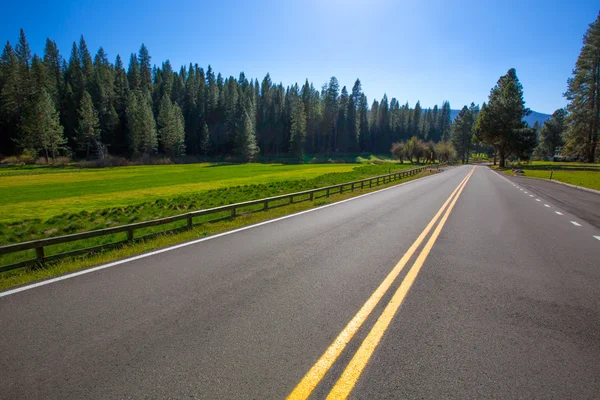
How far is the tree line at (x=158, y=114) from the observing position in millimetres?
65438

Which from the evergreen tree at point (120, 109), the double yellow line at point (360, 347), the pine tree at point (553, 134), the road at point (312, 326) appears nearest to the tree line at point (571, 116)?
the pine tree at point (553, 134)

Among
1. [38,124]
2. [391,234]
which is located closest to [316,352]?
[391,234]

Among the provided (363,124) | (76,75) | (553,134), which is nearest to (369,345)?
(76,75)

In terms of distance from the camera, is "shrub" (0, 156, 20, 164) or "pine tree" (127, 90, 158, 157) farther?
"pine tree" (127, 90, 158, 157)

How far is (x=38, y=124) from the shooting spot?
5725 centimetres

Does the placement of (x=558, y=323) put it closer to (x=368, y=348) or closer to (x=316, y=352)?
(x=368, y=348)

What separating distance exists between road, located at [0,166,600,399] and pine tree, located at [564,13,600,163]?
68.9 metres

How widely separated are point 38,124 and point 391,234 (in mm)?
74312

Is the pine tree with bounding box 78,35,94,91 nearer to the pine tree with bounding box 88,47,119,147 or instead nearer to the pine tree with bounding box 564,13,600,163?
the pine tree with bounding box 88,47,119,147

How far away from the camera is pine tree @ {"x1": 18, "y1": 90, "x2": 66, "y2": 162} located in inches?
2272

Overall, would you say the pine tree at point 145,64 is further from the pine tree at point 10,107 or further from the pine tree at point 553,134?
the pine tree at point 553,134

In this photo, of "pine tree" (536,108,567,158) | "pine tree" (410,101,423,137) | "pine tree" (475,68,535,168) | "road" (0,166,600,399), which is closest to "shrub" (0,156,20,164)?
"road" (0,166,600,399)

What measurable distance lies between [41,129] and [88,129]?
1040cm

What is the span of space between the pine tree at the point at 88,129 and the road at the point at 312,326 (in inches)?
2894
